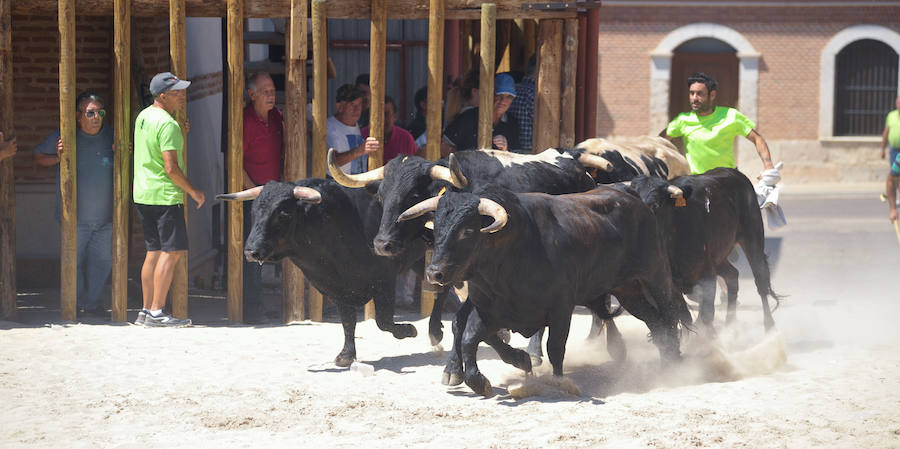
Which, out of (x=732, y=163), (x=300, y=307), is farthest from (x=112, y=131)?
(x=732, y=163)

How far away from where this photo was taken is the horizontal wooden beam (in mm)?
9680

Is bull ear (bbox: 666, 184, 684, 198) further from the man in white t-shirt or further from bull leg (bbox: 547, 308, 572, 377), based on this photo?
the man in white t-shirt

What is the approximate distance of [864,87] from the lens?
25.0 m

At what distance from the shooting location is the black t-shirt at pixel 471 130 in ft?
33.5

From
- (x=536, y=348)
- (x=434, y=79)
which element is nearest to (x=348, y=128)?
(x=434, y=79)

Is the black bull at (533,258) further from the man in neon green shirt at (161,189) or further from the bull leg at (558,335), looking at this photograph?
the man in neon green shirt at (161,189)

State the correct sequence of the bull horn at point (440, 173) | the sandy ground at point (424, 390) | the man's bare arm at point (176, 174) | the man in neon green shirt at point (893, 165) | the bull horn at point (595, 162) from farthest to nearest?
the man in neon green shirt at point (893, 165) < the man's bare arm at point (176, 174) < the bull horn at point (595, 162) < the bull horn at point (440, 173) < the sandy ground at point (424, 390)

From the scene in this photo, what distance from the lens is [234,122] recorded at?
384 inches

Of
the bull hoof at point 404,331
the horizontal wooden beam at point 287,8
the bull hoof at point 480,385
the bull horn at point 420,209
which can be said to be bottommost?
the bull hoof at point 480,385

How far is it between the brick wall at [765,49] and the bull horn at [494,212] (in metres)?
17.8

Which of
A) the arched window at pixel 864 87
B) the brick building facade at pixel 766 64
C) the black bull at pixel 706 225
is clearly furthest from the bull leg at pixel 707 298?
the arched window at pixel 864 87

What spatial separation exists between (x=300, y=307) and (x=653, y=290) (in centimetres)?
317

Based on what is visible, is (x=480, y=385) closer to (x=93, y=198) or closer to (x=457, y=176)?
(x=457, y=176)

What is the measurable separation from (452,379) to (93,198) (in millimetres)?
3836
